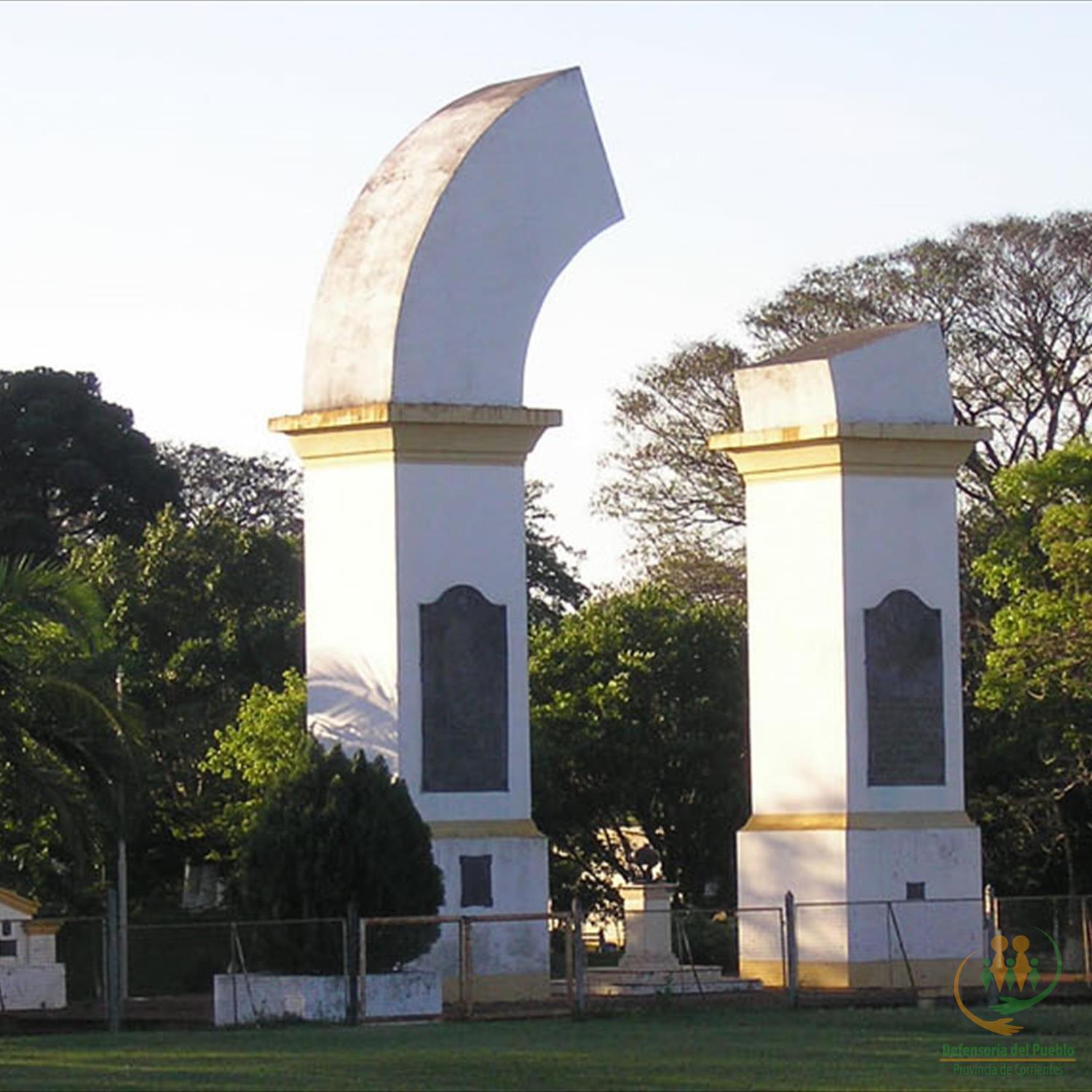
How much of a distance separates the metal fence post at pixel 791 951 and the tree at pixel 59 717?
731 centimetres

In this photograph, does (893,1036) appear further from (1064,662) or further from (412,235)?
(1064,662)

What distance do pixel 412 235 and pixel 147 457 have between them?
3811cm

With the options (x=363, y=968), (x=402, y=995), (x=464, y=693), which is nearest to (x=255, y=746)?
(x=464, y=693)

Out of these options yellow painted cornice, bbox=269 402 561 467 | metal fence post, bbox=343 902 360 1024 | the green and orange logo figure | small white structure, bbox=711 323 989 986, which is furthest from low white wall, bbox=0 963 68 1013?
the green and orange logo figure

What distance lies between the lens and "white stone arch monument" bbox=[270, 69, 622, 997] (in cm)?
3123

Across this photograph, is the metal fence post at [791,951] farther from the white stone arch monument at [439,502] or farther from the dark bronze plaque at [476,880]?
the dark bronze plaque at [476,880]

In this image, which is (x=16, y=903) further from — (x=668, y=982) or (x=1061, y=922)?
(x=1061, y=922)

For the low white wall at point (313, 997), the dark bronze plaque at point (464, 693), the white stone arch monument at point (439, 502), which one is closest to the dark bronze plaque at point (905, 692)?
the white stone arch monument at point (439, 502)

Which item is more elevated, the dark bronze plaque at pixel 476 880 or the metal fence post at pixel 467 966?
the dark bronze plaque at pixel 476 880

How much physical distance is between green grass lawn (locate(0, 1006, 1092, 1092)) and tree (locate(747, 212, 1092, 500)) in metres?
27.6

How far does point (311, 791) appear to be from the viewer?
92.2 feet

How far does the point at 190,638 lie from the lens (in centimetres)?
5634

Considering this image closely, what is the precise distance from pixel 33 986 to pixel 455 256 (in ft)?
37.2

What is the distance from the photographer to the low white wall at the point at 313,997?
27.4m
